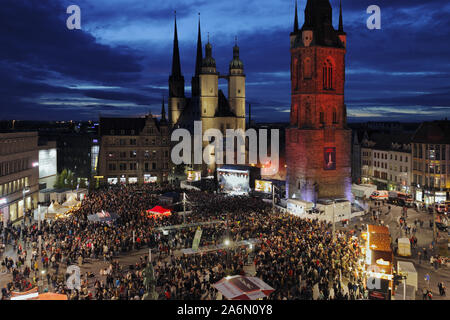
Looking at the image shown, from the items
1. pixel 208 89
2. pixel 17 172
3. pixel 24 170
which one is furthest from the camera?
pixel 208 89

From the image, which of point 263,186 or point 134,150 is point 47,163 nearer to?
point 134,150

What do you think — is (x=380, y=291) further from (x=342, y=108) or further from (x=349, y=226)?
(x=342, y=108)

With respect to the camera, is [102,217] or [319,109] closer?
[102,217]

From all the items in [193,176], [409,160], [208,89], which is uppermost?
[208,89]

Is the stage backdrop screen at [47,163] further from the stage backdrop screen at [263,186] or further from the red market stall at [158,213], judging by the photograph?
the stage backdrop screen at [263,186]

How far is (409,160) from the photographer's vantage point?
205ft

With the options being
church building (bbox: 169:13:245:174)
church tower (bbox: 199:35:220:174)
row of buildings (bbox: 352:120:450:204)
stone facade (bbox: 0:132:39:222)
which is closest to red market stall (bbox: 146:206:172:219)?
stone facade (bbox: 0:132:39:222)

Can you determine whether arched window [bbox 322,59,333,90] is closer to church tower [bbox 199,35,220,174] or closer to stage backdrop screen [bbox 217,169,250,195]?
stage backdrop screen [bbox 217,169,250,195]

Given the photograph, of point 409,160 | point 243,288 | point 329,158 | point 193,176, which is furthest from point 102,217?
point 409,160

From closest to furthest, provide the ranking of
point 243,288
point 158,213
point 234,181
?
point 243,288 → point 158,213 → point 234,181

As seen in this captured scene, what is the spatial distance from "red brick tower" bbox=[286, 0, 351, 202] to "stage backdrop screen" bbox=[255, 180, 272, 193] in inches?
135

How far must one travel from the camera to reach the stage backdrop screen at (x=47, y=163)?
64.9 m

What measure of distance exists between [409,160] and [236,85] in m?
39.7

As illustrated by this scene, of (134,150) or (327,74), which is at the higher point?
(327,74)
